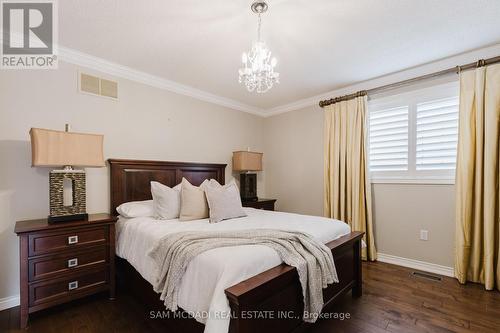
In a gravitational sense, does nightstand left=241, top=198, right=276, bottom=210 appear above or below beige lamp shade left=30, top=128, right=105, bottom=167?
below

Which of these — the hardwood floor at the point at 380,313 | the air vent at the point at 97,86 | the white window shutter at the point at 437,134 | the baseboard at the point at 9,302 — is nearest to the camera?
the hardwood floor at the point at 380,313

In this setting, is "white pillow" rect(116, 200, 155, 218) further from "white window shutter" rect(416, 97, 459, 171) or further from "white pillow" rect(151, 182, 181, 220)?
"white window shutter" rect(416, 97, 459, 171)

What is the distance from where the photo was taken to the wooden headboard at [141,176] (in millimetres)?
2818

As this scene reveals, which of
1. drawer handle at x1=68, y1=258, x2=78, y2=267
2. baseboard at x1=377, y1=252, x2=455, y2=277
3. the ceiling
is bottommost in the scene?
baseboard at x1=377, y1=252, x2=455, y2=277

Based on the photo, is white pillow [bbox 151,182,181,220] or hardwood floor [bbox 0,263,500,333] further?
white pillow [bbox 151,182,181,220]

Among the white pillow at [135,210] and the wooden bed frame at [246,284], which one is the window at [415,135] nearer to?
the wooden bed frame at [246,284]

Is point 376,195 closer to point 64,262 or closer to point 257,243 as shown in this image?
point 257,243

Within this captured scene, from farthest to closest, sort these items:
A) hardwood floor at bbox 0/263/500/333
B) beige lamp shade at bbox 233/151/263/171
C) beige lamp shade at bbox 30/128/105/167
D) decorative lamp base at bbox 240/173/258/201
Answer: decorative lamp base at bbox 240/173/258/201, beige lamp shade at bbox 233/151/263/171, beige lamp shade at bbox 30/128/105/167, hardwood floor at bbox 0/263/500/333

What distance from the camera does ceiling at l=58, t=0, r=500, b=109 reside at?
1.91 m

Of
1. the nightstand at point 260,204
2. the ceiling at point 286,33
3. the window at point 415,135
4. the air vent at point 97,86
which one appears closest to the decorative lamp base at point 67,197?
the air vent at point 97,86

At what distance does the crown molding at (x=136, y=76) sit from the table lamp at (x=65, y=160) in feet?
2.69

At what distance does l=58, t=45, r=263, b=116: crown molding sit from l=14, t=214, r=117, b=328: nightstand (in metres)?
1.70

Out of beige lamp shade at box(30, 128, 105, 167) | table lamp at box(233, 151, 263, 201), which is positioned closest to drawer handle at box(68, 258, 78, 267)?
beige lamp shade at box(30, 128, 105, 167)

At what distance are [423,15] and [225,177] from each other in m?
3.17
